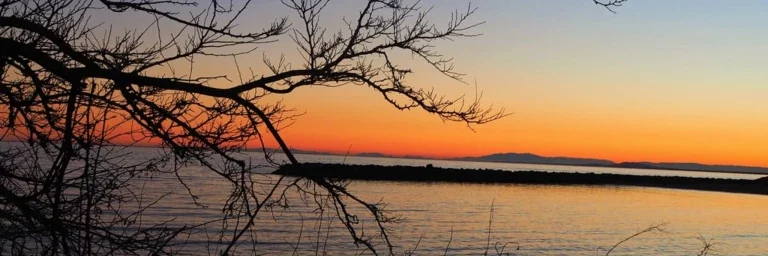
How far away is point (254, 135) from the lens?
17.0 feet

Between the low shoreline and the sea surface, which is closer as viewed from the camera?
the sea surface

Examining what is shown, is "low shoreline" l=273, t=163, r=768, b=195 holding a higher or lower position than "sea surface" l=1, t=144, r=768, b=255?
higher

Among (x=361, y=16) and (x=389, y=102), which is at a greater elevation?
(x=361, y=16)

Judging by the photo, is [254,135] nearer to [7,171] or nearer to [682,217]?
→ [7,171]

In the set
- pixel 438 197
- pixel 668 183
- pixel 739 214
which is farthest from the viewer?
pixel 668 183

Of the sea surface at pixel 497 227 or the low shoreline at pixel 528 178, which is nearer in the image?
the sea surface at pixel 497 227

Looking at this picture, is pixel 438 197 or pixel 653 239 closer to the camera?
pixel 653 239

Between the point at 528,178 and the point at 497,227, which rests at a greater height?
the point at 528,178

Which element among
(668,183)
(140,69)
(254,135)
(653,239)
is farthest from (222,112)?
(668,183)

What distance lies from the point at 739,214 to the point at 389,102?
47.3 m

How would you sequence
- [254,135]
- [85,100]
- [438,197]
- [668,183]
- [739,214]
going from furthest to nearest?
[668,183], [438,197], [739,214], [254,135], [85,100]

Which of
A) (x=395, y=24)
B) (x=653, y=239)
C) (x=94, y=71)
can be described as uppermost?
(x=395, y=24)

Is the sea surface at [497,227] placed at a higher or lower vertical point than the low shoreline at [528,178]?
lower

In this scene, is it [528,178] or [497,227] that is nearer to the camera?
[497,227]
